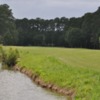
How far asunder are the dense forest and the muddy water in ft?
198

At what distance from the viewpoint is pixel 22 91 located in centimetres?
2644

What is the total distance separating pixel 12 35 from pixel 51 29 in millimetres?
28364

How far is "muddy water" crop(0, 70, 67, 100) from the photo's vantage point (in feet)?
78.2

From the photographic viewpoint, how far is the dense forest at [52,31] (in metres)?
100

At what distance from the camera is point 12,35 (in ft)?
358

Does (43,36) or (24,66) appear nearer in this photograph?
(24,66)

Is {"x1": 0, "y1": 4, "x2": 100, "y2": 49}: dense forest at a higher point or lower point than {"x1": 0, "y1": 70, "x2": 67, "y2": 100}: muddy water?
higher

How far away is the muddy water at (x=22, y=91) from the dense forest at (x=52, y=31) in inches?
2377

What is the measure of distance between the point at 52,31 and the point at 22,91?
106 m

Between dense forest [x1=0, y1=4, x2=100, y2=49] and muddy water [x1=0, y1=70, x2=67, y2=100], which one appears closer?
muddy water [x1=0, y1=70, x2=67, y2=100]

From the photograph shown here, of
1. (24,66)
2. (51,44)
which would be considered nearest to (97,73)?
(24,66)

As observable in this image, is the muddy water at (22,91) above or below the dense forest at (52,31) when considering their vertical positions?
below

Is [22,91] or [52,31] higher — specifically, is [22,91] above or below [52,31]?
below

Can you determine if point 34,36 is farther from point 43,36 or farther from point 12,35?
point 12,35
